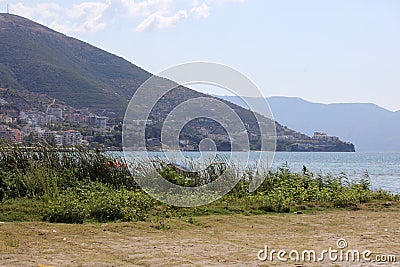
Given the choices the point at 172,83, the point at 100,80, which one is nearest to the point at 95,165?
the point at 172,83

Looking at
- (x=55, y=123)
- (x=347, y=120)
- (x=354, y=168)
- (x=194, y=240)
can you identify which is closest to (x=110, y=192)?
(x=194, y=240)

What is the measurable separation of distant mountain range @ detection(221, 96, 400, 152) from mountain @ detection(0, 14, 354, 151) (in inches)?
2113

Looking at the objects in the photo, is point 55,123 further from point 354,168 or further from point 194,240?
point 194,240

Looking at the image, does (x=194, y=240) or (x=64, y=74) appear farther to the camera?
(x=64, y=74)

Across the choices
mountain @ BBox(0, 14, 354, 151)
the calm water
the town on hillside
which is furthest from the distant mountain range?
the town on hillside

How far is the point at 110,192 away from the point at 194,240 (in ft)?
11.5

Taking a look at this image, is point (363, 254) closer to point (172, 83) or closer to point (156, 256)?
point (156, 256)

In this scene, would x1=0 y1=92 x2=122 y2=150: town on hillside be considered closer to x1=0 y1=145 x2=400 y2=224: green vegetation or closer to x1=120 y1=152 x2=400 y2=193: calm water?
x1=120 y1=152 x2=400 y2=193: calm water

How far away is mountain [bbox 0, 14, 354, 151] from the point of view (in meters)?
46.1

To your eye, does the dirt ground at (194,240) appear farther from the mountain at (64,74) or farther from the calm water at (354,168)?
the mountain at (64,74)

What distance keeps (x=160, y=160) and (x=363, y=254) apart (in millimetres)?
6636

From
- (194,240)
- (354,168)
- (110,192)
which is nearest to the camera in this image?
(194,240)

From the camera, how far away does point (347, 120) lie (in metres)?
156

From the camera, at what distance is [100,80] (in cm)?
5806
